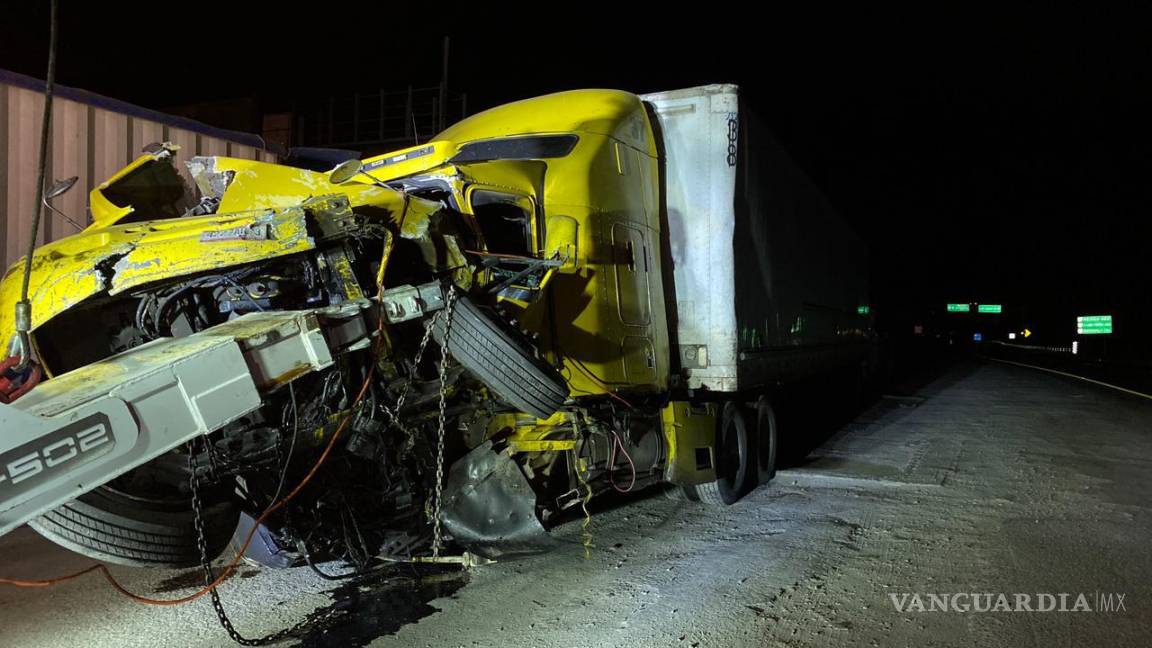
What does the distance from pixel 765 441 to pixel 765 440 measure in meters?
0.01

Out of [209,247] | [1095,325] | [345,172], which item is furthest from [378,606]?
[1095,325]

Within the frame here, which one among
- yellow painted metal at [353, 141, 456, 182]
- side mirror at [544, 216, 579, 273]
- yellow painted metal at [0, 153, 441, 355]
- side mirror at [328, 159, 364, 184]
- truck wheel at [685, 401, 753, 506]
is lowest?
truck wheel at [685, 401, 753, 506]

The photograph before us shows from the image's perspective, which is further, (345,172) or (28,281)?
(345,172)

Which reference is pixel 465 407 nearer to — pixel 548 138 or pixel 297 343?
pixel 297 343

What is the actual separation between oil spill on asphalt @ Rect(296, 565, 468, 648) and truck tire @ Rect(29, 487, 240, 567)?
2.41ft

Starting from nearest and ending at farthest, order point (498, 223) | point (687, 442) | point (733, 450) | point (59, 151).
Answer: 1. point (498, 223)
2. point (687, 442)
3. point (733, 450)
4. point (59, 151)

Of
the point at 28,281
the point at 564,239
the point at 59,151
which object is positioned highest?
the point at 59,151

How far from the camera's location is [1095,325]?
49938mm

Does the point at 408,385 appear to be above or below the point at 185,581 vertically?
above

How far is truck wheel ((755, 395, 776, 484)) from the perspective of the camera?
7969mm

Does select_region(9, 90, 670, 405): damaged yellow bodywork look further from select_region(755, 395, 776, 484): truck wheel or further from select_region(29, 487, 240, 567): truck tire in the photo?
select_region(755, 395, 776, 484): truck wheel

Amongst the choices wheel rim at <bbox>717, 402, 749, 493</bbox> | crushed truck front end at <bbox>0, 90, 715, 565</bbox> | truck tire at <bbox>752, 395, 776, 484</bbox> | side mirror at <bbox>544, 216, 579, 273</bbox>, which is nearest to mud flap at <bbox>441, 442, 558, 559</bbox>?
crushed truck front end at <bbox>0, 90, 715, 565</bbox>

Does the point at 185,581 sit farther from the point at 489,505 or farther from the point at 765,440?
the point at 765,440

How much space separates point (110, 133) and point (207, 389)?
7.24m
